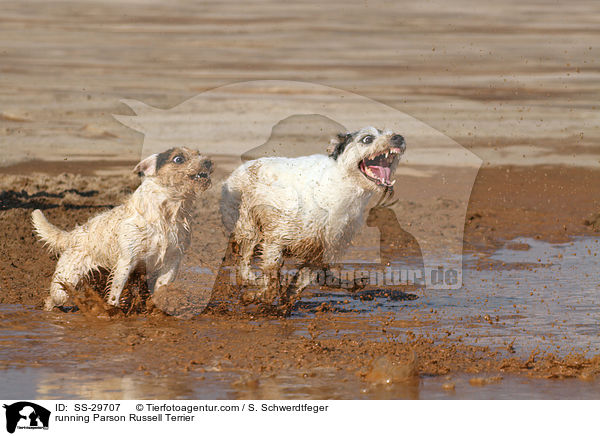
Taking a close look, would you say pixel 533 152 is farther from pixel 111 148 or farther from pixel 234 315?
pixel 234 315

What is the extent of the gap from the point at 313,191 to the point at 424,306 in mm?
2007

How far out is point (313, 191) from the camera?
9.93 meters

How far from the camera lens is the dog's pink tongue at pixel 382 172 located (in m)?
9.62

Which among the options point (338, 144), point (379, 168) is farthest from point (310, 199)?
point (379, 168)

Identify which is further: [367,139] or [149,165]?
[367,139]

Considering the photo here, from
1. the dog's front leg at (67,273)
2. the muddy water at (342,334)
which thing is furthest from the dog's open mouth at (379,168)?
the dog's front leg at (67,273)

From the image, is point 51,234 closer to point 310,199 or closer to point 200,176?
point 200,176

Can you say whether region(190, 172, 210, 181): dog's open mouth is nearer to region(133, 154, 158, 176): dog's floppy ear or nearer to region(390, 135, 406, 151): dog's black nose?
region(133, 154, 158, 176): dog's floppy ear

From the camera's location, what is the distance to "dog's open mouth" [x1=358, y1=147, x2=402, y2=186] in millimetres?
9578

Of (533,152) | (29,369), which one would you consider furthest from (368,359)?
(533,152)

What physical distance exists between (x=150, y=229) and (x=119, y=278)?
603 mm

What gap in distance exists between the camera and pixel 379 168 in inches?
379
